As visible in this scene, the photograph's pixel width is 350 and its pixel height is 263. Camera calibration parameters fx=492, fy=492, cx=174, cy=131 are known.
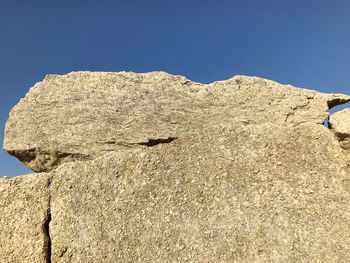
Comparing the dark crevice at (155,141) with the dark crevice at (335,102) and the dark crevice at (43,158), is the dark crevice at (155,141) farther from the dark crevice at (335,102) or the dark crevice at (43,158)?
the dark crevice at (335,102)

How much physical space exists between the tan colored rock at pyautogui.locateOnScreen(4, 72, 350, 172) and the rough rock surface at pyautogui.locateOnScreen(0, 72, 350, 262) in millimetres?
16


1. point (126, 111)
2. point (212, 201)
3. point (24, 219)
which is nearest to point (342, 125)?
point (212, 201)

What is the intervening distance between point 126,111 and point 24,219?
1.93 metres

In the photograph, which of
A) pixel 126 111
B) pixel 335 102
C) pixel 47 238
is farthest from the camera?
pixel 335 102

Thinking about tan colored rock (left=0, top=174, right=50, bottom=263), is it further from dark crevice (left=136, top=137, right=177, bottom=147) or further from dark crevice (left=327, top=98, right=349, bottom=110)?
dark crevice (left=327, top=98, right=349, bottom=110)

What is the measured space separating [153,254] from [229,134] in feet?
6.00

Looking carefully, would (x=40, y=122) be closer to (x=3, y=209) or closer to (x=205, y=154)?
(x=3, y=209)

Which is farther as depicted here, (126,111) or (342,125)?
(126,111)

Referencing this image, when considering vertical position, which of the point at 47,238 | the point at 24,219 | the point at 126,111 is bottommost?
the point at 47,238

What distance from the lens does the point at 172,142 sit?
6480 mm

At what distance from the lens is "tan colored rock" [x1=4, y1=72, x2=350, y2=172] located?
6.58 metres

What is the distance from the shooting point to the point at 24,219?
612 cm

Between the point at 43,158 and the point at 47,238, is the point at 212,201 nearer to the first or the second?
the point at 47,238

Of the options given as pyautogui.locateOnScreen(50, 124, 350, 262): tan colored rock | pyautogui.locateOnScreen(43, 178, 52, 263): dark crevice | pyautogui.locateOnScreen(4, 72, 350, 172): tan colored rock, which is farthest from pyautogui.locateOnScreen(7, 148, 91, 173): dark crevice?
pyautogui.locateOnScreen(43, 178, 52, 263): dark crevice
